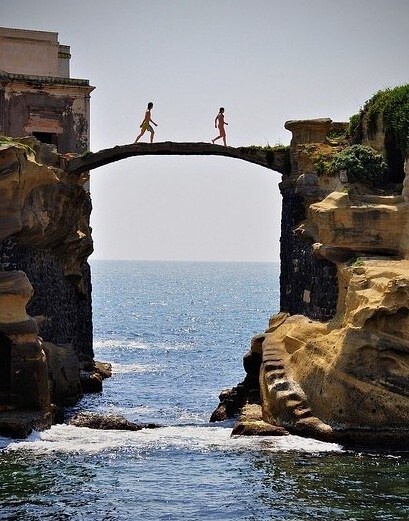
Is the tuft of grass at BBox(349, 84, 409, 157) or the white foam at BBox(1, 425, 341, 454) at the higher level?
the tuft of grass at BBox(349, 84, 409, 157)

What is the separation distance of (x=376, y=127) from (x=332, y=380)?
11050 millimetres

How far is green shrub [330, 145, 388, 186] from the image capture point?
137 ft

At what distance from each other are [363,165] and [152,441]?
11.4 metres

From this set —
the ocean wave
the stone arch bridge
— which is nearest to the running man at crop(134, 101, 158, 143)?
the stone arch bridge

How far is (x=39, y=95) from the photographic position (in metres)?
54.4

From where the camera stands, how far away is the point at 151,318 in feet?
378

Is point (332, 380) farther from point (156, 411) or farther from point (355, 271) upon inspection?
point (156, 411)

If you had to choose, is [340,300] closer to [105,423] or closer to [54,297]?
[105,423]

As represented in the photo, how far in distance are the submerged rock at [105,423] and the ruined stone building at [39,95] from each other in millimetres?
17129

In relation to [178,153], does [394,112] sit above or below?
above

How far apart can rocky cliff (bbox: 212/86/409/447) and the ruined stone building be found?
10.7m

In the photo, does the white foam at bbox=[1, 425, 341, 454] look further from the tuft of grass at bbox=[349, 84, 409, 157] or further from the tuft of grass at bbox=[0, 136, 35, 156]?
the tuft of grass at bbox=[349, 84, 409, 157]

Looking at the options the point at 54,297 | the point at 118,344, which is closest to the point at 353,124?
the point at 54,297

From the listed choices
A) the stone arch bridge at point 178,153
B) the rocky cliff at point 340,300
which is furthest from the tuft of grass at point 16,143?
the rocky cliff at point 340,300
